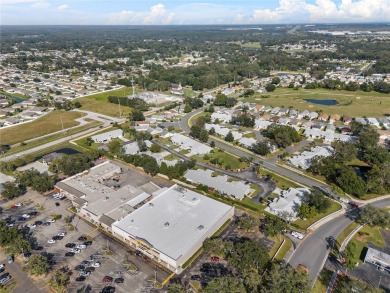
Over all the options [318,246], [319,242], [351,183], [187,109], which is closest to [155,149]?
[187,109]

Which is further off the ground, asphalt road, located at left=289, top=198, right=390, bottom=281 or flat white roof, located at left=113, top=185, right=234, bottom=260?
flat white roof, located at left=113, top=185, right=234, bottom=260

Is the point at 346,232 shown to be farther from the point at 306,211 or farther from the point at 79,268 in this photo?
the point at 79,268

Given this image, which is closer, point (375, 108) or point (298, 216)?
point (298, 216)

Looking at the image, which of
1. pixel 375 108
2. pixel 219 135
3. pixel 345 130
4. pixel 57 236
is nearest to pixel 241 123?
pixel 219 135

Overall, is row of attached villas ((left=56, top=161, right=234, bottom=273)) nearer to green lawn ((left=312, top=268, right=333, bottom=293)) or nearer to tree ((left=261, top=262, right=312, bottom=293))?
tree ((left=261, top=262, right=312, bottom=293))

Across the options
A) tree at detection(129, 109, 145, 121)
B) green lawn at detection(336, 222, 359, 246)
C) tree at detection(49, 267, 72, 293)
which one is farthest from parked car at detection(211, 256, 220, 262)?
tree at detection(129, 109, 145, 121)

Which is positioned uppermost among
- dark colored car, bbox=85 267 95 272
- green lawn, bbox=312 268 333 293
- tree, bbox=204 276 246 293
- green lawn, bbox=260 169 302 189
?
tree, bbox=204 276 246 293

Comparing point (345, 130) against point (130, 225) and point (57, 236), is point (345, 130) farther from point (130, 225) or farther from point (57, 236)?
point (57, 236)
